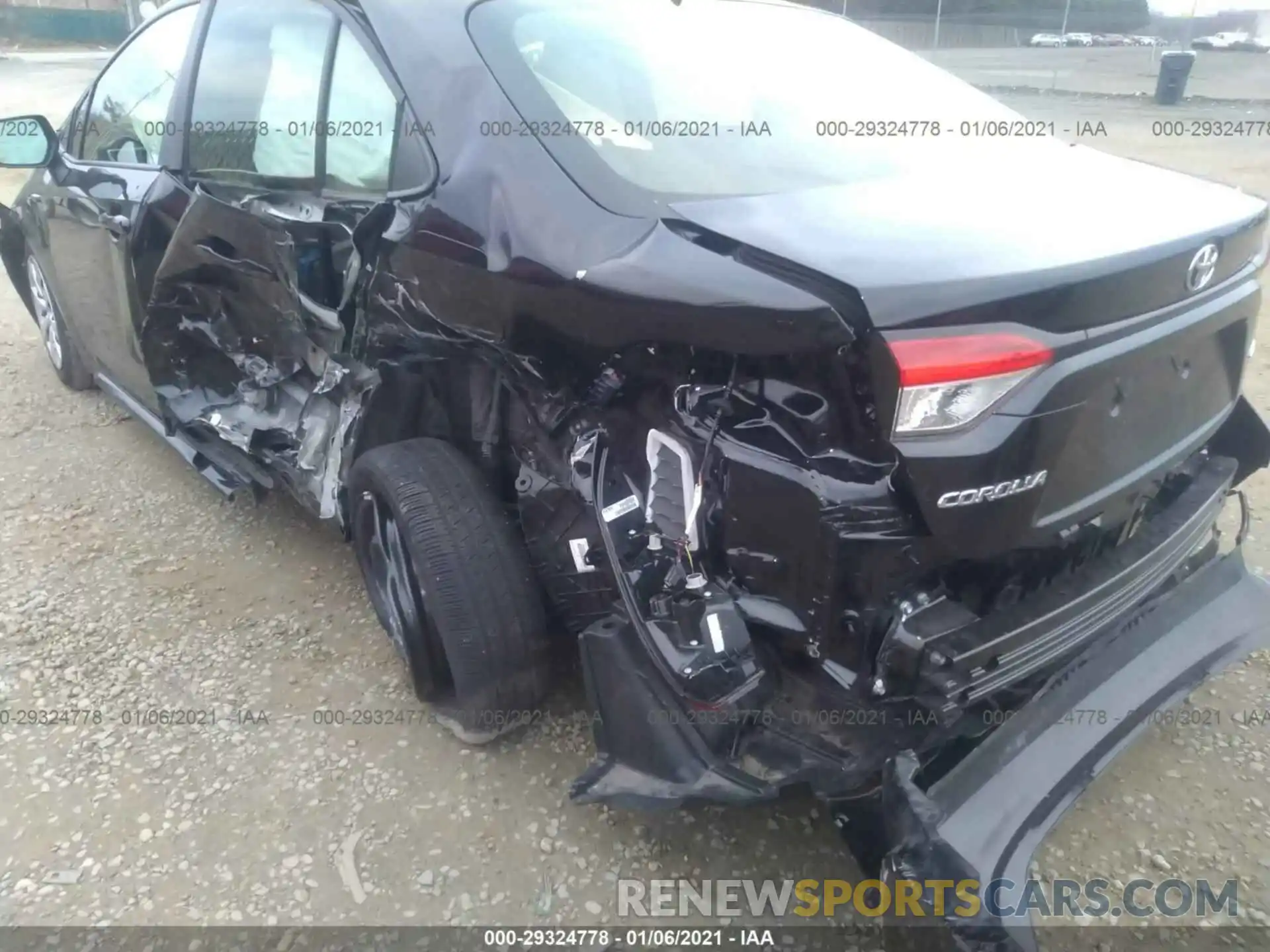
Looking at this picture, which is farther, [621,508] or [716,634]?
[621,508]

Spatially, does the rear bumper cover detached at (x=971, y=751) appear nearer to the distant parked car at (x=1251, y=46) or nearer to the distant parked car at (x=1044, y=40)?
the distant parked car at (x=1044, y=40)

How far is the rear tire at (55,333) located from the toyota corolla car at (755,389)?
213 cm

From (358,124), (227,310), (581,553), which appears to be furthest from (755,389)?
(227,310)

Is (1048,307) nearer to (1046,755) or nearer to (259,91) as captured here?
(1046,755)

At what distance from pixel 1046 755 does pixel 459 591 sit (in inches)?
53.6

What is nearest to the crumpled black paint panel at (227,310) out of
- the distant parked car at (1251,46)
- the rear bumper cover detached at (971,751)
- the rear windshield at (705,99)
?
the rear windshield at (705,99)

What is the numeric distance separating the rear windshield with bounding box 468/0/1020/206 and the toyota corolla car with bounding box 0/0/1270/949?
1 cm

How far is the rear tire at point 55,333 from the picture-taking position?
15.4ft

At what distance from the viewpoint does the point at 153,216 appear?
3.25 metres

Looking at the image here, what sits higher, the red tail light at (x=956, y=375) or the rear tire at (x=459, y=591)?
the red tail light at (x=956, y=375)

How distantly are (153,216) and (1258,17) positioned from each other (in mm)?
31197

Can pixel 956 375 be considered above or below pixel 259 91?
below

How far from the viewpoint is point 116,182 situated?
139 inches

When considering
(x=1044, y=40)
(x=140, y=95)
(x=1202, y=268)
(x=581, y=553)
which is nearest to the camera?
(x=1202, y=268)
